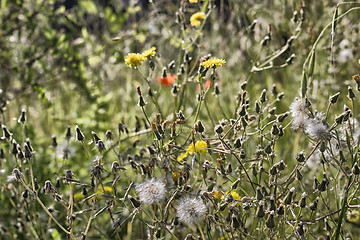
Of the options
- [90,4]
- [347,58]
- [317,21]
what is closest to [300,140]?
[347,58]

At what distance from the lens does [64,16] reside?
91.1 inches

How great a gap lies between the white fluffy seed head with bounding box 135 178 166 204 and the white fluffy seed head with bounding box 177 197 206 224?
57mm

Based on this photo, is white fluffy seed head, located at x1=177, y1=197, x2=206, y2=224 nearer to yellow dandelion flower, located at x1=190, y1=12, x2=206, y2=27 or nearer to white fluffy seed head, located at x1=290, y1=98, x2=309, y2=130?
white fluffy seed head, located at x1=290, y1=98, x2=309, y2=130


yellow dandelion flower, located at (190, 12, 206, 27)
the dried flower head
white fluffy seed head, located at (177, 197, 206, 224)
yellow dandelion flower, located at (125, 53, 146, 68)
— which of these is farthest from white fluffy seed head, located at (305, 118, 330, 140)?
yellow dandelion flower, located at (190, 12, 206, 27)

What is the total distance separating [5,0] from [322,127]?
172 centimetres

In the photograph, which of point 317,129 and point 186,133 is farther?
point 186,133

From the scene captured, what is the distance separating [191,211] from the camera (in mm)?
994

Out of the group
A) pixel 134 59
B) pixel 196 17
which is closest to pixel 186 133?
pixel 196 17

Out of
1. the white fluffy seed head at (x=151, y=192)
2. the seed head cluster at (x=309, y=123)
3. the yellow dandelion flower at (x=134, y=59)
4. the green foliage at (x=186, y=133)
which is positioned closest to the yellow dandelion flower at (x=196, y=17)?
the green foliage at (x=186, y=133)

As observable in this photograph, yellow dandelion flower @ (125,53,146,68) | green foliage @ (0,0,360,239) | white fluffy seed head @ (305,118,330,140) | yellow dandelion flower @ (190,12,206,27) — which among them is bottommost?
green foliage @ (0,0,360,239)

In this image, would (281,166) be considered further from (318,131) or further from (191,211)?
(191,211)

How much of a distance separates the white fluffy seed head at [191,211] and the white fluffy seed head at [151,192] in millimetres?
57

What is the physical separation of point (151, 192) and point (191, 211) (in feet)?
0.36

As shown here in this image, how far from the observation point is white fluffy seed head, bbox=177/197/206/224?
984mm
